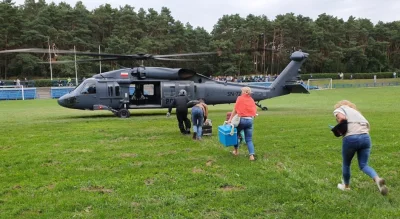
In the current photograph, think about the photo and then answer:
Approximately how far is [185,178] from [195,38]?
271ft

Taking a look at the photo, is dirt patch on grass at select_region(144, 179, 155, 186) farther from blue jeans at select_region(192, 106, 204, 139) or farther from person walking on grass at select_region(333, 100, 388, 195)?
blue jeans at select_region(192, 106, 204, 139)

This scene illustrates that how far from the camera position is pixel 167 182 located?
659 centimetres

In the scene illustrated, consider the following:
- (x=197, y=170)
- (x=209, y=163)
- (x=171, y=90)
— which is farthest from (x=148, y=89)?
(x=197, y=170)

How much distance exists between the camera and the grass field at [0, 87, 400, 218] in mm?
5281

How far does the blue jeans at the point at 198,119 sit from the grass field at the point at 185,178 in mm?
451

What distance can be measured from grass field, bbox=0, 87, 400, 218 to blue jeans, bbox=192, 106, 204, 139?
45 centimetres

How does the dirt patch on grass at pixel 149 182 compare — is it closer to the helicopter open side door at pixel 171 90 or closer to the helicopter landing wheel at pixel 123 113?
the helicopter landing wheel at pixel 123 113

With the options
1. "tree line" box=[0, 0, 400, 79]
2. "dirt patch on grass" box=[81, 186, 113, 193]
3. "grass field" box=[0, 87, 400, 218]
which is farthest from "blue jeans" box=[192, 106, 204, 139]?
"tree line" box=[0, 0, 400, 79]

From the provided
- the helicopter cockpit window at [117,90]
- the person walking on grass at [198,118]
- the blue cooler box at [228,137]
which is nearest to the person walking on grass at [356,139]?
the blue cooler box at [228,137]

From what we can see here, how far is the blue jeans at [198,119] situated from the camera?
1073cm

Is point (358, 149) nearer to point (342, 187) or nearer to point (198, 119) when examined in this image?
point (342, 187)

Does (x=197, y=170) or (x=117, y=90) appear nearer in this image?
(x=197, y=170)

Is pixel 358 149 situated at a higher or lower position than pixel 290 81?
lower

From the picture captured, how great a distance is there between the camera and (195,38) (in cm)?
8744
